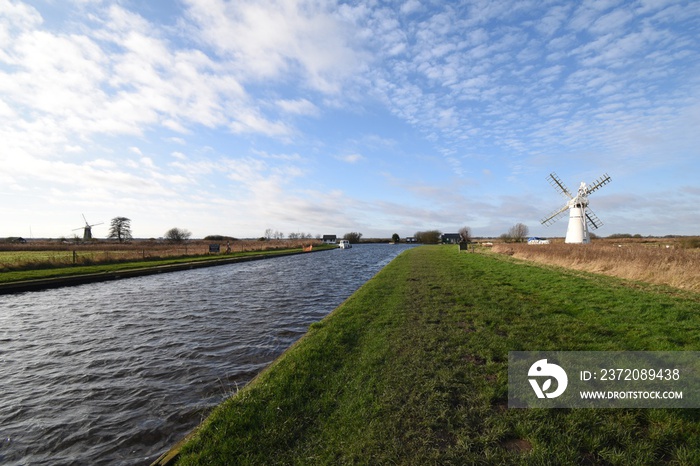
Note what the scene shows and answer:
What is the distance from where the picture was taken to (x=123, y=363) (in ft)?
21.9

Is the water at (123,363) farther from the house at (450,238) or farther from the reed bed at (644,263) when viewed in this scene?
the house at (450,238)

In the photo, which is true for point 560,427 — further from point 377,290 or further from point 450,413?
point 377,290

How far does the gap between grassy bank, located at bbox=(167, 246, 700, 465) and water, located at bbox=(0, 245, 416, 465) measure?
1.19 m

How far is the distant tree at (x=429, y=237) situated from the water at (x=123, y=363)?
5196 inches

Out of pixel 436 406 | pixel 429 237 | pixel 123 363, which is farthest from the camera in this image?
pixel 429 237

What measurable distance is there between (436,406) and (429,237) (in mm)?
142525

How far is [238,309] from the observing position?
1159cm

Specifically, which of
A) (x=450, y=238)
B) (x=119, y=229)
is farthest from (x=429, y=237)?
(x=119, y=229)

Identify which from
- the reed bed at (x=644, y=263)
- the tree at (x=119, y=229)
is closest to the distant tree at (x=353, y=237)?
the tree at (x=119, y=229)

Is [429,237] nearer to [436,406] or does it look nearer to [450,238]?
[450,238]

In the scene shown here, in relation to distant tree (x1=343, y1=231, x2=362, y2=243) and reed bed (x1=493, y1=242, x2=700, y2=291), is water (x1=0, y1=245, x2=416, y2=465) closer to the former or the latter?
reed bed (x1=493, y1=242, x2=700, y2=291)

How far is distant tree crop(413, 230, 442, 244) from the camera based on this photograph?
139625 millimetres

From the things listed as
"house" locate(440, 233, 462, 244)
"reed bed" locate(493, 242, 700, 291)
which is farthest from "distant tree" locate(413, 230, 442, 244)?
"reed bed" locate(493, 242, 700, 291)

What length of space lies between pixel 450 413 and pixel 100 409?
569 cm
